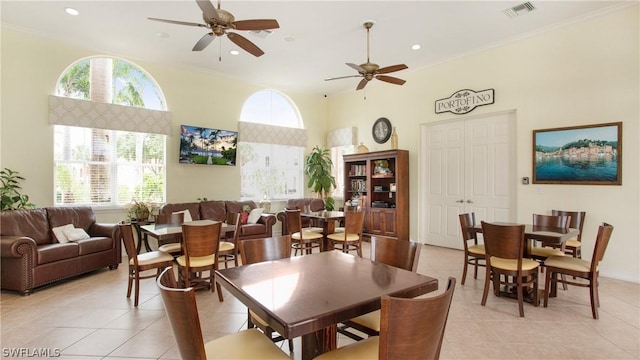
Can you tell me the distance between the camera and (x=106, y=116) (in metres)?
5.61

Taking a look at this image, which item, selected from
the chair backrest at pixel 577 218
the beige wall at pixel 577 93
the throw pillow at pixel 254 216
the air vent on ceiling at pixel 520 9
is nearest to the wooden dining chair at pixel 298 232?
the throw pillow at pixel 254 216

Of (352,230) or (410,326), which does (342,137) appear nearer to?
(352,230)

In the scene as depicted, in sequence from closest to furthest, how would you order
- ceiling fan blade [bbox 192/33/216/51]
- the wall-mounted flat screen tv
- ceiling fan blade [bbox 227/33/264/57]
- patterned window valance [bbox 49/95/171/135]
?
ceiling fan blade [bbox 227/33/264/57], ceiling fan blade [bbox 192/33/216/51], patterned window valance [bbox 49/95/171/135], the wall-mounted flat screen tv

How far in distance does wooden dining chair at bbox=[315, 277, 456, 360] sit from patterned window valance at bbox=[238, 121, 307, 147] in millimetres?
6502

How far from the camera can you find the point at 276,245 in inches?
102

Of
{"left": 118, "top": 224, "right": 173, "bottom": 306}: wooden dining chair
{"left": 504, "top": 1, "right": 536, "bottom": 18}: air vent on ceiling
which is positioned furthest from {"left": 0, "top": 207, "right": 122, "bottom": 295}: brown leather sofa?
{"left": 504, "top": 1, "right": 536, "bottom": 18}: air vent on ceiling

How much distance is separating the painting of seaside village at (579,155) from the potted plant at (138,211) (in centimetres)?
661

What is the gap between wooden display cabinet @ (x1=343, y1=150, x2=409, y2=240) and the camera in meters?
6.57

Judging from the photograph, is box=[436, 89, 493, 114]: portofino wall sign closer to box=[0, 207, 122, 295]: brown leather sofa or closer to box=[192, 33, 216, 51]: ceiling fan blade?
box=[192, 33, 216, 51]: ceiling fan blade

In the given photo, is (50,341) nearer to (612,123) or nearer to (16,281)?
(16,281)

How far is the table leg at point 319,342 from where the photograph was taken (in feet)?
6.21

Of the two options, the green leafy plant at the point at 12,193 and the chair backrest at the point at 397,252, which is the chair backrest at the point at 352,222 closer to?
the chair backrest at the point at 397,252

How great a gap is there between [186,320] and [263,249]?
4.00 feet

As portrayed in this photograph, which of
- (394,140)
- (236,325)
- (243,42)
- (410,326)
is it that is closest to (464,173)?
(394,140)
